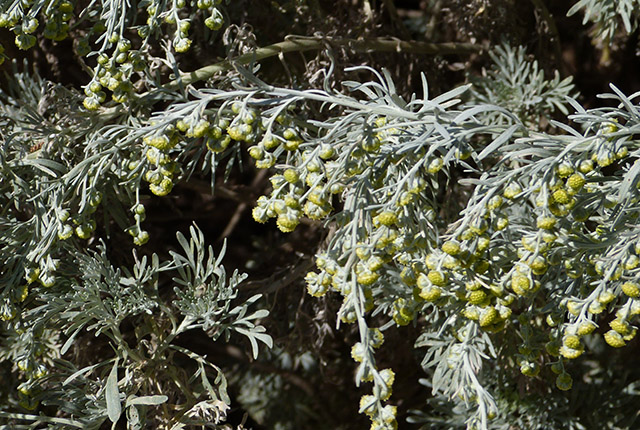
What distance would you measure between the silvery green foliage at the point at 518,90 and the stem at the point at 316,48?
0.11 metres

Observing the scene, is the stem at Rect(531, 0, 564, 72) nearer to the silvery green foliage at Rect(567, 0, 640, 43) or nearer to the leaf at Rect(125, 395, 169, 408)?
the silvery green foliage at Rect(567, 0, 640, 43)

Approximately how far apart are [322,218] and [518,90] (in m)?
0.87

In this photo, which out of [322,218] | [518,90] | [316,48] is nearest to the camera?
[322,218]

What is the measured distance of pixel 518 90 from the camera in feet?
5.77

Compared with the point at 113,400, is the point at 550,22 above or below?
above

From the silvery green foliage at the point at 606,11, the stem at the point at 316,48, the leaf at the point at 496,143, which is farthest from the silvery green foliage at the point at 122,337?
the silvery green foliage at the point at 606,11

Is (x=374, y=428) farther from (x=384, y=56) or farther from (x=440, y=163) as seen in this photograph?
(x=384, y=56)

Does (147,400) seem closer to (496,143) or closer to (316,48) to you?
(496,143)

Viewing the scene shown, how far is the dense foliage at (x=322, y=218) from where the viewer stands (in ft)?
3.25

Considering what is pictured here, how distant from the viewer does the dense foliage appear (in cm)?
99

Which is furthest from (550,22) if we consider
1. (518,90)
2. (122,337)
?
(122,337)

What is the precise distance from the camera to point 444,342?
149cm

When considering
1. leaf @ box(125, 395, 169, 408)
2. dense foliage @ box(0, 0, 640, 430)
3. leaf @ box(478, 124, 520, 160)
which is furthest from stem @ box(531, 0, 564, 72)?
leaf @ box(125, 395, 169, 408)

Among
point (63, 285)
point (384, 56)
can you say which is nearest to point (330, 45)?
point (384, 56)
